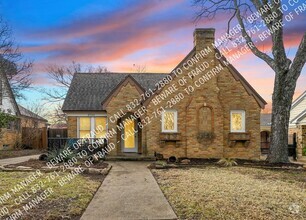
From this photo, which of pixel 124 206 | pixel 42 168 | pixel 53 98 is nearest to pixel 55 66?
pixel 53 98

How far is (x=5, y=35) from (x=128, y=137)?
12526 millimetres

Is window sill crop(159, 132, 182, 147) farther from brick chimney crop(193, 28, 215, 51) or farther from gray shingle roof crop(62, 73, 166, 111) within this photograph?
gray shingle roof crop(62, 73, 166, 111)

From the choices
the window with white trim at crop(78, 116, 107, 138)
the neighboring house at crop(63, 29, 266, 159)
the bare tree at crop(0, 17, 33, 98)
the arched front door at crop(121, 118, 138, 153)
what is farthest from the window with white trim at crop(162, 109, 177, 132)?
the bare tree at crop(0, 17, 33, 98)

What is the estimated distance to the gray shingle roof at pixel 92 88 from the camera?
20.7 metres

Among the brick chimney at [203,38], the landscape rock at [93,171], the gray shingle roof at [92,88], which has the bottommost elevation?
the landscape rock at [93,171]

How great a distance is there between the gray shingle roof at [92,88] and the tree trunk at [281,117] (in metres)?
8.68

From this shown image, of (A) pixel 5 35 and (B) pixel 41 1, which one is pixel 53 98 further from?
(B) pixel 41 1

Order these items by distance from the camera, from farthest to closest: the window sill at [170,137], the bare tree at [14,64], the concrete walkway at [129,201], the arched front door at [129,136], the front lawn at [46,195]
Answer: the bare tree at [14,64] → the arched front door at [129,136] → the window sill at [170,137] → the front lawn at [46,195] → the concrete walkway at [129,201]

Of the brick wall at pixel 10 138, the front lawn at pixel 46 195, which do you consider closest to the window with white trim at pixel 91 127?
the brick wall at pixel 10 138

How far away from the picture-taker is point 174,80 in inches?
663

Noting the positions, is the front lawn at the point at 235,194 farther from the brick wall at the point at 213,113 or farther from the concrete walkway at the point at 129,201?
the brick wall at the point at 213,113

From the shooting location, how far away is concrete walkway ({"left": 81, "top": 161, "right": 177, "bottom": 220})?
612cm

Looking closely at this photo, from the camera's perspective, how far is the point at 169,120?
1691 centimetres

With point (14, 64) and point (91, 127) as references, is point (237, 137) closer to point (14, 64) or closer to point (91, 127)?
point (91, 127)
